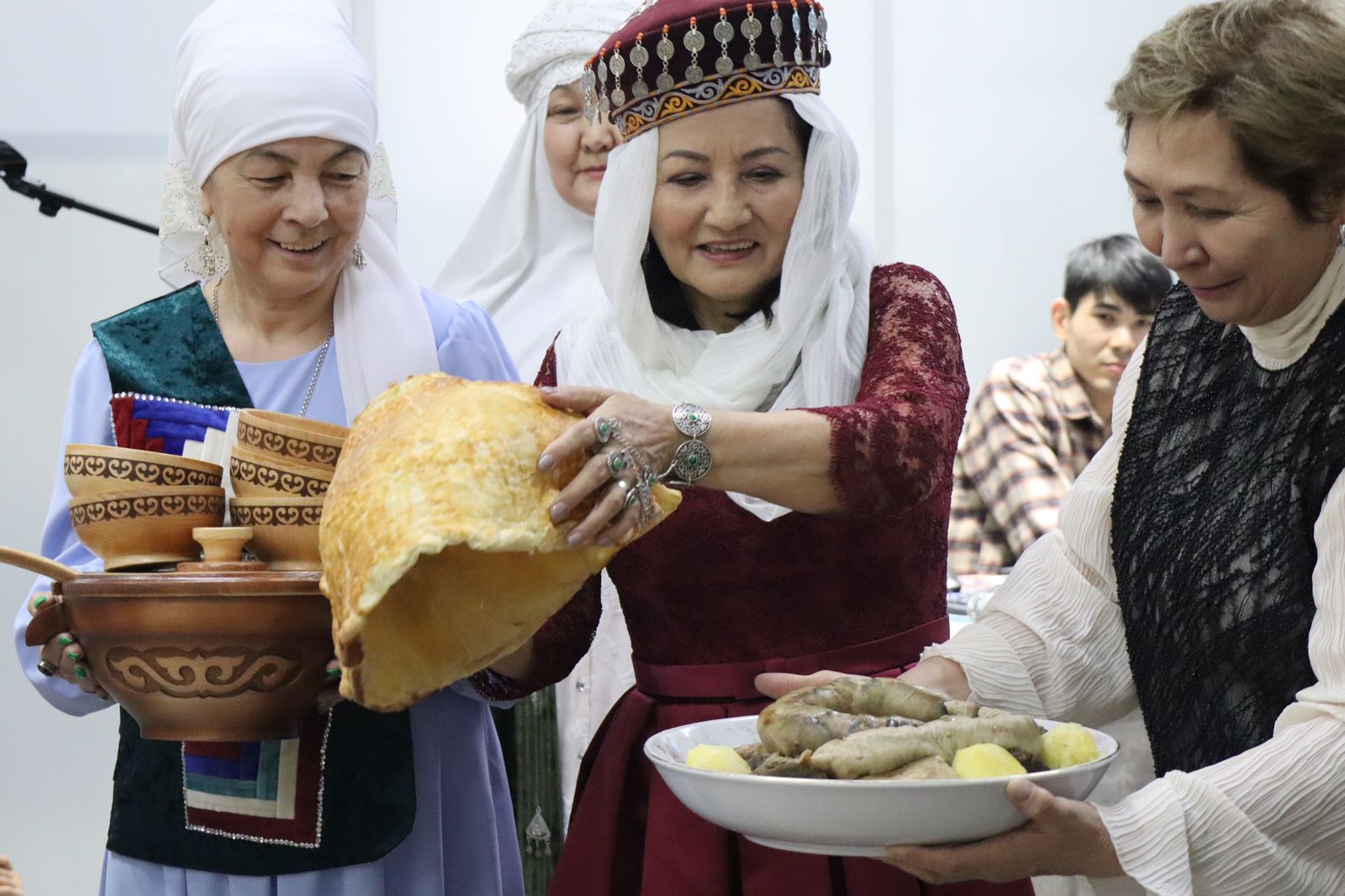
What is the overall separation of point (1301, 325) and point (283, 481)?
1079 mm

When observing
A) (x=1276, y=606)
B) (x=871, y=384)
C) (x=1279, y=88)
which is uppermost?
(x=1279, y=88)

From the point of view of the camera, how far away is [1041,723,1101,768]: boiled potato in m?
1.37

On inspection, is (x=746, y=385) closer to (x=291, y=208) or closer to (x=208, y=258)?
(x=291, y=208)

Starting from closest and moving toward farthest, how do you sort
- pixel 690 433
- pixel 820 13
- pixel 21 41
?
1. pixel 690 433
2. pixel 820 13
3. pixel 21 41

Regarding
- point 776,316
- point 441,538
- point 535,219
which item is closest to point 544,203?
point 535,219

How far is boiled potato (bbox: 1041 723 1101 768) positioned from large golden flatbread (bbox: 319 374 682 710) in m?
0.42

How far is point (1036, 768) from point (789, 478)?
0.39 m

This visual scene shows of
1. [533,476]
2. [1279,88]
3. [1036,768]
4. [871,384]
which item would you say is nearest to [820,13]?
[871,384]

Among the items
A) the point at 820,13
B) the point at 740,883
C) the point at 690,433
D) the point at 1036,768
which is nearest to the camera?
the point at 1036,768

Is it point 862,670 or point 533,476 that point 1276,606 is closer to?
point 862,670

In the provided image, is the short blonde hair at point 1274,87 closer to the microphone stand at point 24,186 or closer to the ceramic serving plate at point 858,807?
the ceramic serving plate at point 858,807

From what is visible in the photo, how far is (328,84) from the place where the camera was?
1914 millimetres

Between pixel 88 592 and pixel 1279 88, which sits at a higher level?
pixel 1279 88

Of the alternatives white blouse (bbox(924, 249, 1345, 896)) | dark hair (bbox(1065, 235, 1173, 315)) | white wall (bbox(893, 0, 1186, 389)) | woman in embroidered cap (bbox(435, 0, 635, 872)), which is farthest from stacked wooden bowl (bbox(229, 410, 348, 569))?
white wall (bbox(893, 0, 1186, 389))
